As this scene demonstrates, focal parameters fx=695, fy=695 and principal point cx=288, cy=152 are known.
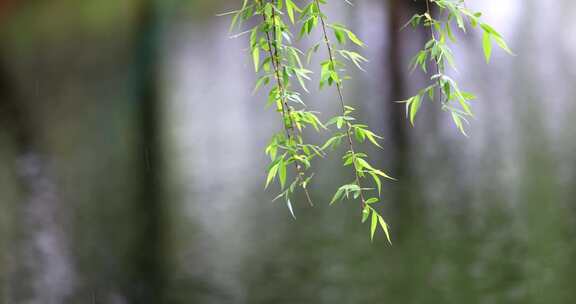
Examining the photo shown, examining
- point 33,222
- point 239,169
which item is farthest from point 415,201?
point 33,222

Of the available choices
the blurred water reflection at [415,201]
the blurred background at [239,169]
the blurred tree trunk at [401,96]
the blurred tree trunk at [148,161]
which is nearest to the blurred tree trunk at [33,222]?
the blurred background at [239,169]

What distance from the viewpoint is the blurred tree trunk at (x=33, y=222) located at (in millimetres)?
4270

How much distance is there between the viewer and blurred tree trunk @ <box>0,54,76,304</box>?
4270 millimetres

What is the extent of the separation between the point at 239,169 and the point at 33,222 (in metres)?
1.41

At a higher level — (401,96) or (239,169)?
(401,96)

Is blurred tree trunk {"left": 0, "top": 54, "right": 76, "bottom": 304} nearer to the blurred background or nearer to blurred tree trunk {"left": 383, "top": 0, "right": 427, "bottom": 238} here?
the blurred background

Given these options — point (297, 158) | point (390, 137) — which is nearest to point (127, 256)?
point (390, 137)

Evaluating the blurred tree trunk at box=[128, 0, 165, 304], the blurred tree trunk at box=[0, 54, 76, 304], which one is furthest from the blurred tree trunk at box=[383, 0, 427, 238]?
the blurred tree trunk at box=[0, 54, 76, 304]

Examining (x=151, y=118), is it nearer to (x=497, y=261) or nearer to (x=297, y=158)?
(x=497, y=261)

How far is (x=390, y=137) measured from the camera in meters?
4.64

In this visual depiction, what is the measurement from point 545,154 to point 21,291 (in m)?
3.47

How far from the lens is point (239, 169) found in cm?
480

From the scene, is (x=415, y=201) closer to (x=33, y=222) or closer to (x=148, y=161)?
(x=148, y=161)

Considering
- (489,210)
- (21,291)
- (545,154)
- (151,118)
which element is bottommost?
(21,291)
